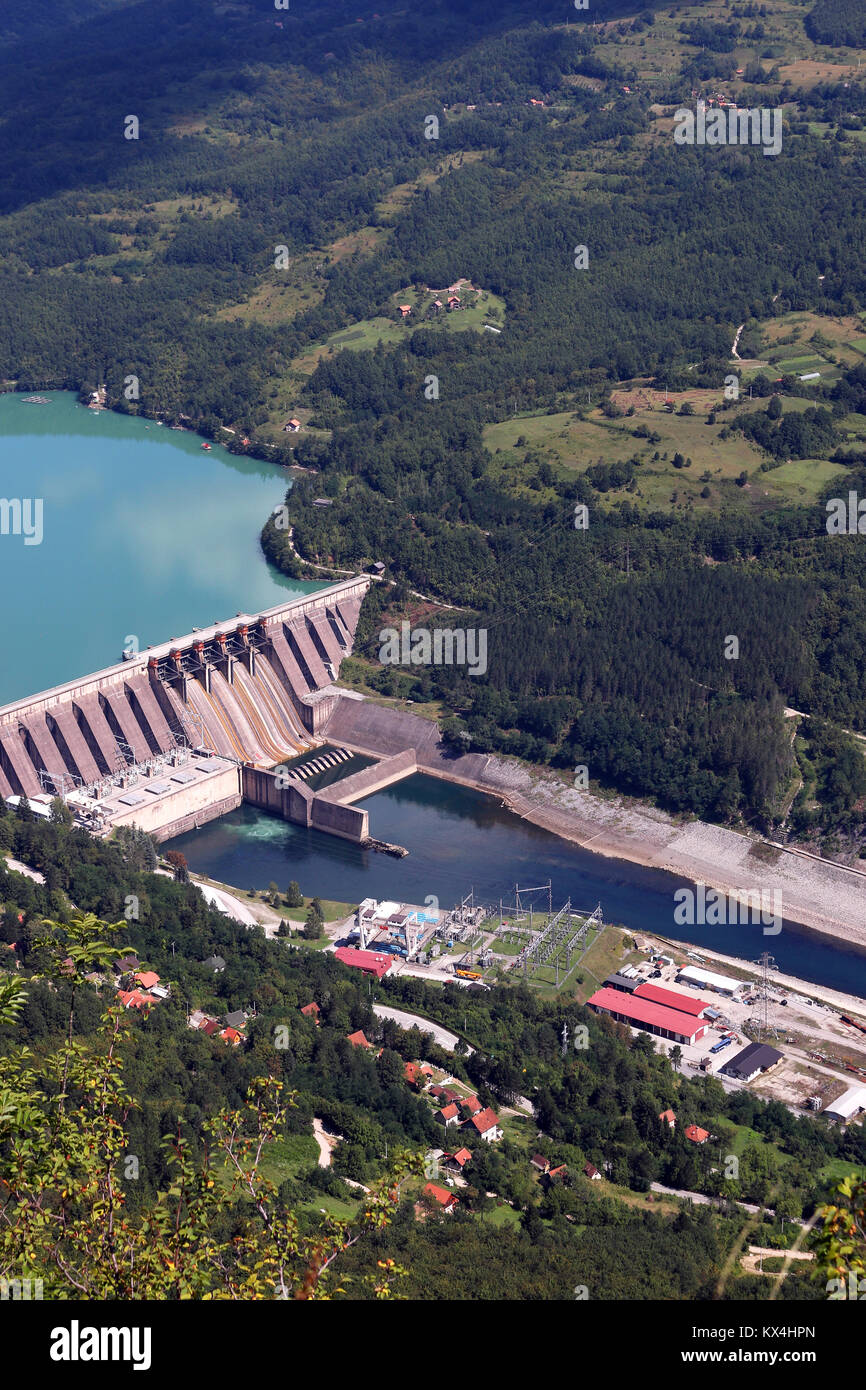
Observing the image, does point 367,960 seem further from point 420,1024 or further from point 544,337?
point 544,337

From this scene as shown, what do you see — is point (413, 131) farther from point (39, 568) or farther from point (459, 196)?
point (39, 568)

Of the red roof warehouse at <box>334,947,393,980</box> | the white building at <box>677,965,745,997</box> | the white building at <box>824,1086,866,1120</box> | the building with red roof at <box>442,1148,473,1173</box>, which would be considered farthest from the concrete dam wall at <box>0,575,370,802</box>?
the white building at <box>824,1086,866,1120</box>

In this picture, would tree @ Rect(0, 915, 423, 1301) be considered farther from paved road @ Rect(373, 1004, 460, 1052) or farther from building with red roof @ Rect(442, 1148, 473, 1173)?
paved road @ Rect(373, 1004, 460, 1052)

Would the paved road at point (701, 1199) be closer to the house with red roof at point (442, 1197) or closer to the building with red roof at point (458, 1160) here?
the building with red roof at point (458, 1160)

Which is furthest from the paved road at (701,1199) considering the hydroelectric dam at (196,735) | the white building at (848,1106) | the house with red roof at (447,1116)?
the hydroelectric dam at (196,735)

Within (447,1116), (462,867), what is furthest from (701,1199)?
(462,867)

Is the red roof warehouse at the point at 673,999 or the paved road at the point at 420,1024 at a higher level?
the paved road at the point at 420,1024
